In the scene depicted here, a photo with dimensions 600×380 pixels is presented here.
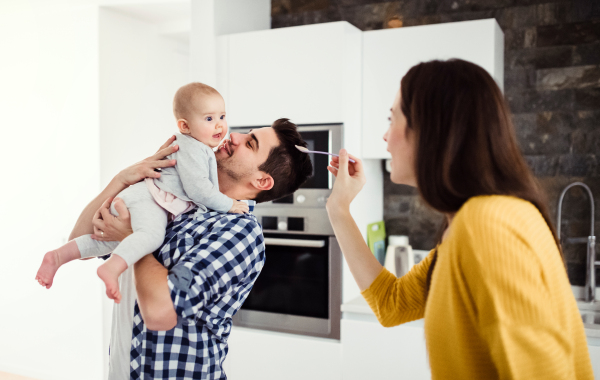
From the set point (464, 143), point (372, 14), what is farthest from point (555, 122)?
point (464, 143)

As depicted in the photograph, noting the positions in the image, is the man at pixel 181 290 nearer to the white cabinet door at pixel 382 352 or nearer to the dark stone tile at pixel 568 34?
the white cabinet door at pixel 382 352

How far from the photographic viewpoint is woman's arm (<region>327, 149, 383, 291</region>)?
135cm

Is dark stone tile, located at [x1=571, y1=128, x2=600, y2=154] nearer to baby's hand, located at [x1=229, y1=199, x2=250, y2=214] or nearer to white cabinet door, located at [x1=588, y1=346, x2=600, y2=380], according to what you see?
white cabinet door, located at [x1=588, y1=346, x2=600, y2=380]

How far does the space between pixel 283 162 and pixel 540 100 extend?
175cm

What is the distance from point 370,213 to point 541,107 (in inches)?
41.0

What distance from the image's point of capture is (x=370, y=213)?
2822 mm

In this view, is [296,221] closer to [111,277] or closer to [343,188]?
[343,188]

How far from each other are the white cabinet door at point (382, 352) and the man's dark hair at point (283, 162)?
3.67ft

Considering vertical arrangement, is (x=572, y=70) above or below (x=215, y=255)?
above

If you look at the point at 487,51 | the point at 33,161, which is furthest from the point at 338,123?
the point at 33,161

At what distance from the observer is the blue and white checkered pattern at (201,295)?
1097 mm

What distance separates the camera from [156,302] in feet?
3.43

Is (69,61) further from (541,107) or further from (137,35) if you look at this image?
(541,107)

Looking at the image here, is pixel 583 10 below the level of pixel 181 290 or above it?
above
